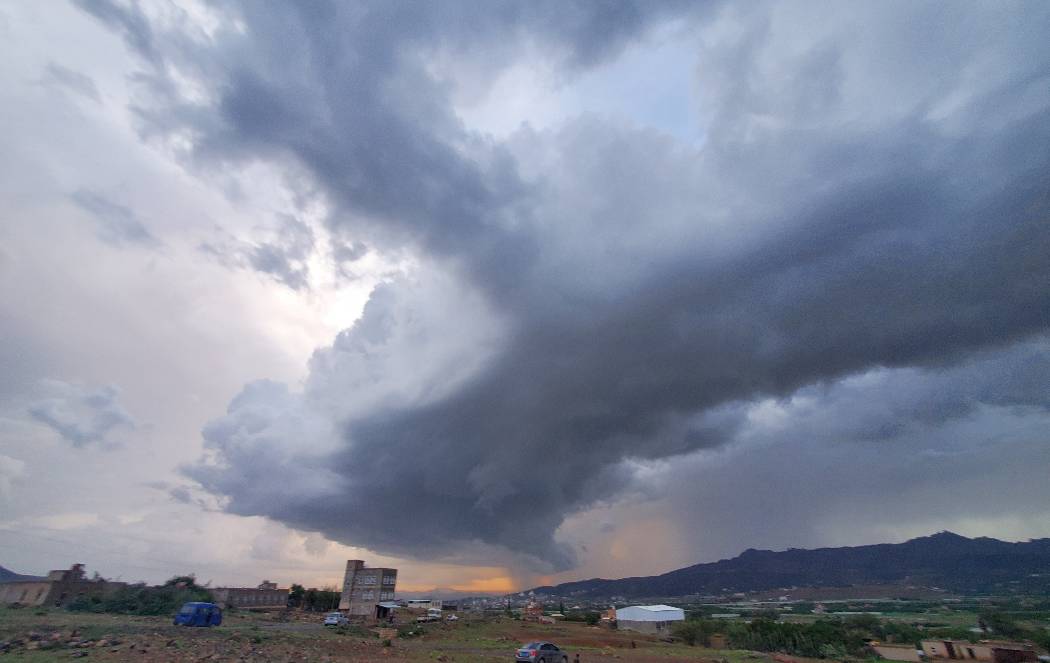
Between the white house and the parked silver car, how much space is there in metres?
68.7

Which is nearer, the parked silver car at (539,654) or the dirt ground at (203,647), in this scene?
the dirt ground at (203,647)

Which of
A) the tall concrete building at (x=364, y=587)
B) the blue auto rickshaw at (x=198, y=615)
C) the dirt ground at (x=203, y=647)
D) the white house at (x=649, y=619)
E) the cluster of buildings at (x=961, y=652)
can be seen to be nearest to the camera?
the dirt ground at (x=203, y=647)

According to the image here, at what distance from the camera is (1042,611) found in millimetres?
130500

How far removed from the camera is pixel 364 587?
134125mm

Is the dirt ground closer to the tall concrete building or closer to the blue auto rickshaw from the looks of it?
the blue auto rickshaw

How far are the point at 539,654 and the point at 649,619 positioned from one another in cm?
7812

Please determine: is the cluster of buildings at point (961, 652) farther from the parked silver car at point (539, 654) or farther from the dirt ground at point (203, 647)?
the parked silver car at point (539, 654)

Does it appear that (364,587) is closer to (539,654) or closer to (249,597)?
(249,597)

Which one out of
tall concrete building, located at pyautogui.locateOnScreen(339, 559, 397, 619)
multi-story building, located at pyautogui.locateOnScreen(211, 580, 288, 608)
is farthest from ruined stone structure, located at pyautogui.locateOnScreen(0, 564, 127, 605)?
tall concrete building, located at pyautogui.locateOnScreen(339, 559, 397, 619)

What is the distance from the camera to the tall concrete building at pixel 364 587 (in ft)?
424

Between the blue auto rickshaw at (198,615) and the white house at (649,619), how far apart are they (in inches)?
2945

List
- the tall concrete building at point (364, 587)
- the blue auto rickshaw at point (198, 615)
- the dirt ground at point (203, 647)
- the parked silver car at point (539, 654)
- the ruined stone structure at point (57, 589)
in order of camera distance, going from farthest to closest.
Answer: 1. the tall concrete building at point (364, 587)
2. the ruined stone structure at point (57, 589)
3. the blue auto rickshaw at point (198, 615)
4. the parked silver car at point (539, 654)
5. the dirt ground at point (203, 647)

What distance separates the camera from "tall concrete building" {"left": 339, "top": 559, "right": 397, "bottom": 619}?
129 metres

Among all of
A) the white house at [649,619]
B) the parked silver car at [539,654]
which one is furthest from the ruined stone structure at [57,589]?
the white house at [649,619]
